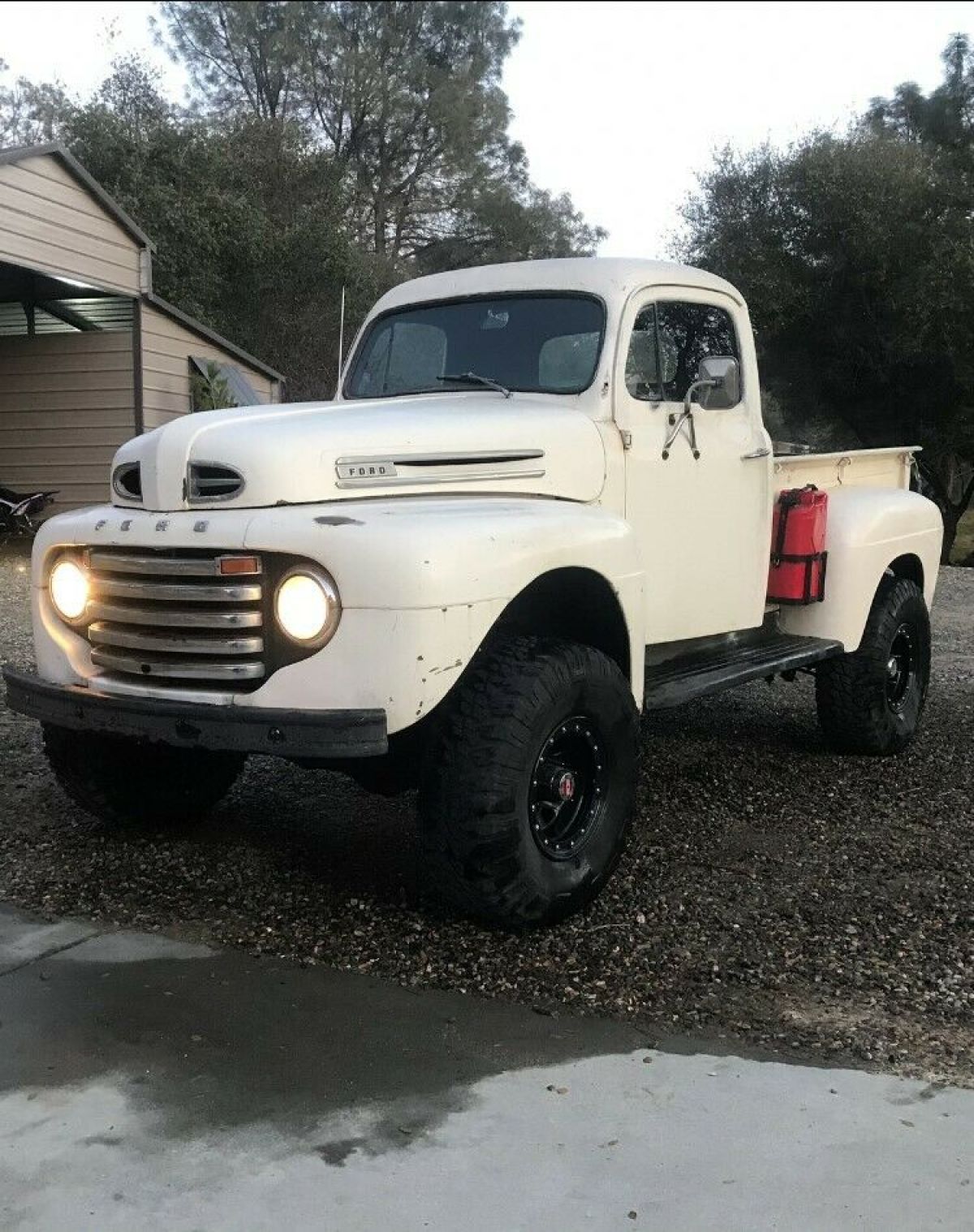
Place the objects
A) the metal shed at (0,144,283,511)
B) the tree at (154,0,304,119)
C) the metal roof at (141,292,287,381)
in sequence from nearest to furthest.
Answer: the metal shed at (0,144,283,511), the metal roof at (141,292,287,381), the tree at (154,0,304,119)

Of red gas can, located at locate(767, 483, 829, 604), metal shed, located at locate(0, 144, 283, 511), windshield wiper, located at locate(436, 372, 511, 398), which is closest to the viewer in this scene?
windshield wiper, located at locate(436, 372, 511, 398)

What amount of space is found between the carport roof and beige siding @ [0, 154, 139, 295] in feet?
0.17

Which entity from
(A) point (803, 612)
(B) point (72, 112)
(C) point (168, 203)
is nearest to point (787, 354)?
(C) point (168, 203)

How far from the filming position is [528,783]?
3.29m

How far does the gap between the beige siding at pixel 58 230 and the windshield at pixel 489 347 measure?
8.21 metres

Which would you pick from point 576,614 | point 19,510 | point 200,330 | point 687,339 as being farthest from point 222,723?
point 200,330

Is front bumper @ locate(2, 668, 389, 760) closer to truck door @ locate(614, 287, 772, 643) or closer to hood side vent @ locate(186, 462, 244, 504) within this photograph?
hood side vent @ locate(186, 462, 244, 504)

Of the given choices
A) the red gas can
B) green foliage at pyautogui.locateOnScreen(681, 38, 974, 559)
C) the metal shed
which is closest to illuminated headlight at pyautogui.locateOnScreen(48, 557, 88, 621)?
the red gas can

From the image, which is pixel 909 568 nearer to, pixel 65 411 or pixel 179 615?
pixel 179 615

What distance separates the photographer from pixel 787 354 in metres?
22.1

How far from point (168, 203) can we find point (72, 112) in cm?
394

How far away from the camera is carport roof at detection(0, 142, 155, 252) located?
11.4 m

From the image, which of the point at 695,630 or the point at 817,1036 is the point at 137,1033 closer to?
the point at 817,1036

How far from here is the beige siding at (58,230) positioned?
11.6 meters
